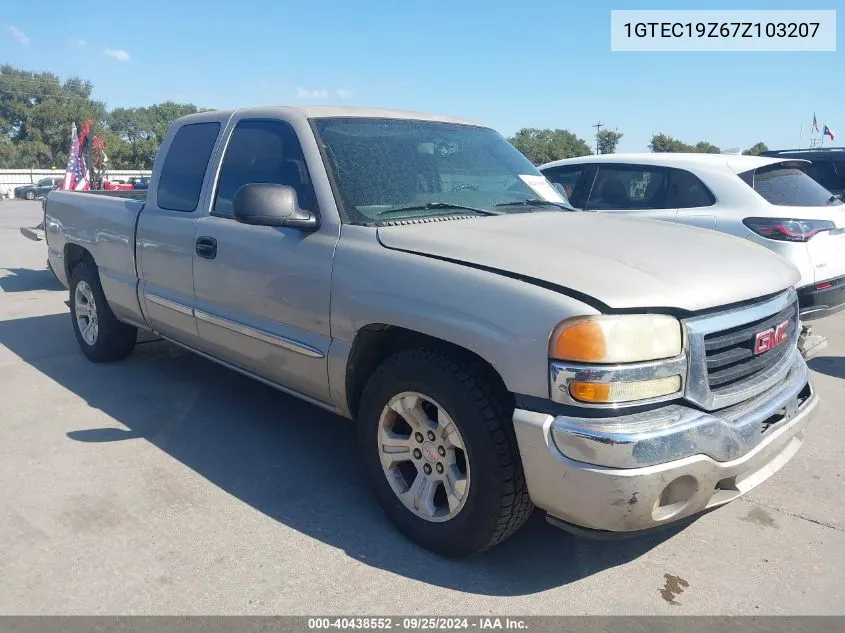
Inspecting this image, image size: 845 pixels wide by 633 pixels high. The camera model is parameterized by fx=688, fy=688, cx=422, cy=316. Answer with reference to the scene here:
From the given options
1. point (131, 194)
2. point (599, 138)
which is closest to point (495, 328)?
point (131, 194)

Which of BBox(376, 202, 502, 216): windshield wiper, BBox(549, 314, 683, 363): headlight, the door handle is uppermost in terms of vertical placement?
BBox(376, 202, 502, 216): windshield wiper

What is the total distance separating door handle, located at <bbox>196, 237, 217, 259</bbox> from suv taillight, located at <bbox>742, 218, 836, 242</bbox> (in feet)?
13.3

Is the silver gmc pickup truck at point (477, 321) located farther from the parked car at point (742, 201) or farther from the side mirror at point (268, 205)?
the parked car at point (742, 201)

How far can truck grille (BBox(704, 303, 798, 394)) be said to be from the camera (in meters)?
2.52

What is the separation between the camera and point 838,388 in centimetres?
513

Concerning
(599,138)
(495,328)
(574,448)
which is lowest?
(574,448)

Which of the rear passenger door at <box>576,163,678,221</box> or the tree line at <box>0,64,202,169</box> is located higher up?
the tree line at <box>0,64,202,169</box>

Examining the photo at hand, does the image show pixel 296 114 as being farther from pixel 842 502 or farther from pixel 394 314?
pixel 842 502

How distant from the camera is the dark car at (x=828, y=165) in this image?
365 inches

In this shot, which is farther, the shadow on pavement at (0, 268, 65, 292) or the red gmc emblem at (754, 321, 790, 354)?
the shadow on pavement at (0, 268, 65, 292)

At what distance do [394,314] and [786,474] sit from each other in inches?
95.5

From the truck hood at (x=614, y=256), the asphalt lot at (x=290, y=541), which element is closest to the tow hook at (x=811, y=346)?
the asphalt lot at (x=290, y=541)

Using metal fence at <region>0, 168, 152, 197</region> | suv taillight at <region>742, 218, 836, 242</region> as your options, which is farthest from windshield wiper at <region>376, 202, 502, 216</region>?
metal fence at <region>0, 168, 152, 197</region>
